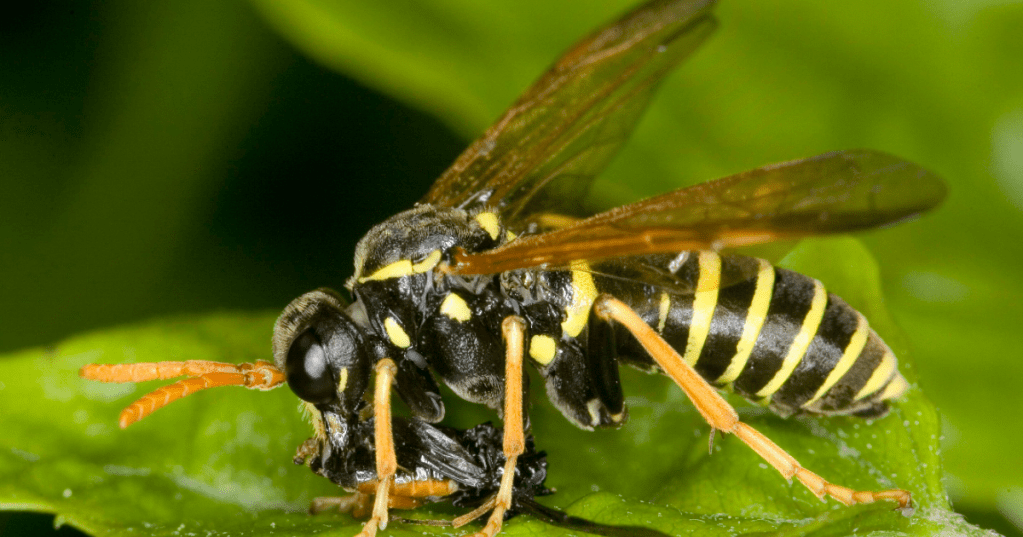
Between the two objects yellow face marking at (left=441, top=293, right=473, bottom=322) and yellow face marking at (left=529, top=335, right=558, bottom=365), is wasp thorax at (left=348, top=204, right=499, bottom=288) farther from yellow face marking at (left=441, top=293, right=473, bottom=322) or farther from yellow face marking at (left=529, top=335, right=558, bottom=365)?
yellow face marking at (left=529, top=335, right=558, bottom=365)

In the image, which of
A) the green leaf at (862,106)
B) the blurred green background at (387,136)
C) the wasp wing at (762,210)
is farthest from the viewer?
the blurred green background at (387,136)

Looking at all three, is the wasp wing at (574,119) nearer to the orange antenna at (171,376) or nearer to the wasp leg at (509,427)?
the wasp leg at (509,427)

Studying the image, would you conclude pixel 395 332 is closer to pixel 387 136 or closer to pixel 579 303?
pixel 579 303

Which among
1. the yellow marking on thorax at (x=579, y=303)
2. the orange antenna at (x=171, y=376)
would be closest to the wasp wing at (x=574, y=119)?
the yellow marking on thorax at (x=579, y=303)

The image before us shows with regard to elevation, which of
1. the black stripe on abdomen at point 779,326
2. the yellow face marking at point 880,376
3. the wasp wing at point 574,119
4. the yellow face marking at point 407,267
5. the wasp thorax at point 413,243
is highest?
the wasp wing at point 574,119

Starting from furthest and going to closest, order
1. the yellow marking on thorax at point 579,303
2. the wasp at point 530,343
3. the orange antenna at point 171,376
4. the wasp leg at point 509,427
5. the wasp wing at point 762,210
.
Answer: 1. the yellow marking on thorax at point 579,303
2. the wasp at point 530,343
3. the wasp leg at point 509,427
4. the orange antenna at point 171,376
5. the wasp wing at point 762,210

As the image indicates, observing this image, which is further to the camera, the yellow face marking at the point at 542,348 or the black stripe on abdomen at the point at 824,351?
the yellow face marking at the point at 542,348

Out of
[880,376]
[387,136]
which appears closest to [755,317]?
[880,376]
